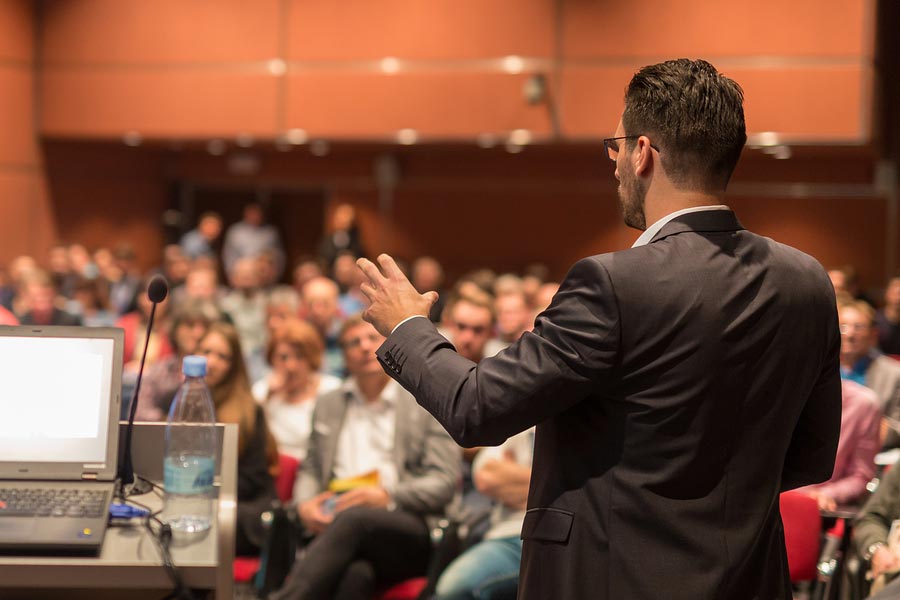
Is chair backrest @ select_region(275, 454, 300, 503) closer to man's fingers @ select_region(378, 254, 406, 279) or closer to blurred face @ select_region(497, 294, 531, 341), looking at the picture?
blurred face @ select_region(497, 294, 531, 341)

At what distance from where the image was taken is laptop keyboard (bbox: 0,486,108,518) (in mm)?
2021

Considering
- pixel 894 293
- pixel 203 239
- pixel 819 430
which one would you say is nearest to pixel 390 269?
pixel 819 430

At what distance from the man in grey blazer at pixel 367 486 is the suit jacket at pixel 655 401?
1821 mm

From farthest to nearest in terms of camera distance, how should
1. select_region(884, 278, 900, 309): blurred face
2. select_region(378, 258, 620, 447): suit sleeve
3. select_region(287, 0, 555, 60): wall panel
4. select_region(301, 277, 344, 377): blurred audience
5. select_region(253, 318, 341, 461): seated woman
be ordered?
select_region(287, 0, 555, 60): wall panel → select_region(884, 278, 900, 309): blurred face → select_region(301, 277, 344, 377): blurred audience → select_region(253, 318, 341, 461): seated woman → select_region(378, 258, 620, 447): suit sleeve

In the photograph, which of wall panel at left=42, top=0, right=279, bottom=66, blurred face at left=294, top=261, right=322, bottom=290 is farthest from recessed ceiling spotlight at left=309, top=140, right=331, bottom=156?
blurred face at left=294, top=261, right=322, bottom=290

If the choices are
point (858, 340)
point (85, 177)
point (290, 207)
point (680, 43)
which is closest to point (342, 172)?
point (290, 207)

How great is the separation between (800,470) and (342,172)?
10.3 m

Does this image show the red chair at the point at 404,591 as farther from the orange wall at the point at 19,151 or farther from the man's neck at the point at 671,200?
the orange wall at the point at 19,151

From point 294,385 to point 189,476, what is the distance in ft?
8.36

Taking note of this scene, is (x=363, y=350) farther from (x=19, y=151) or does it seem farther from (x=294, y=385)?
(x=19, y=151)

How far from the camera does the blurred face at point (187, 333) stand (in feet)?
15.6

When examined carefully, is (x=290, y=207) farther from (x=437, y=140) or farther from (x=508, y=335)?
(x=508, y=335)

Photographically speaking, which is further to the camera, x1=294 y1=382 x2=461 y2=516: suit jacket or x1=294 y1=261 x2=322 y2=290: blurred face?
x1=294 y1=261 x2=322 y2=290: blurred face

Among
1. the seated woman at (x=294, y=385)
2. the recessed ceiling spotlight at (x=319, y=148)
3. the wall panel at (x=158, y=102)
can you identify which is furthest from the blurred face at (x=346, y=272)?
the seated woman at (x=294, y=385)
